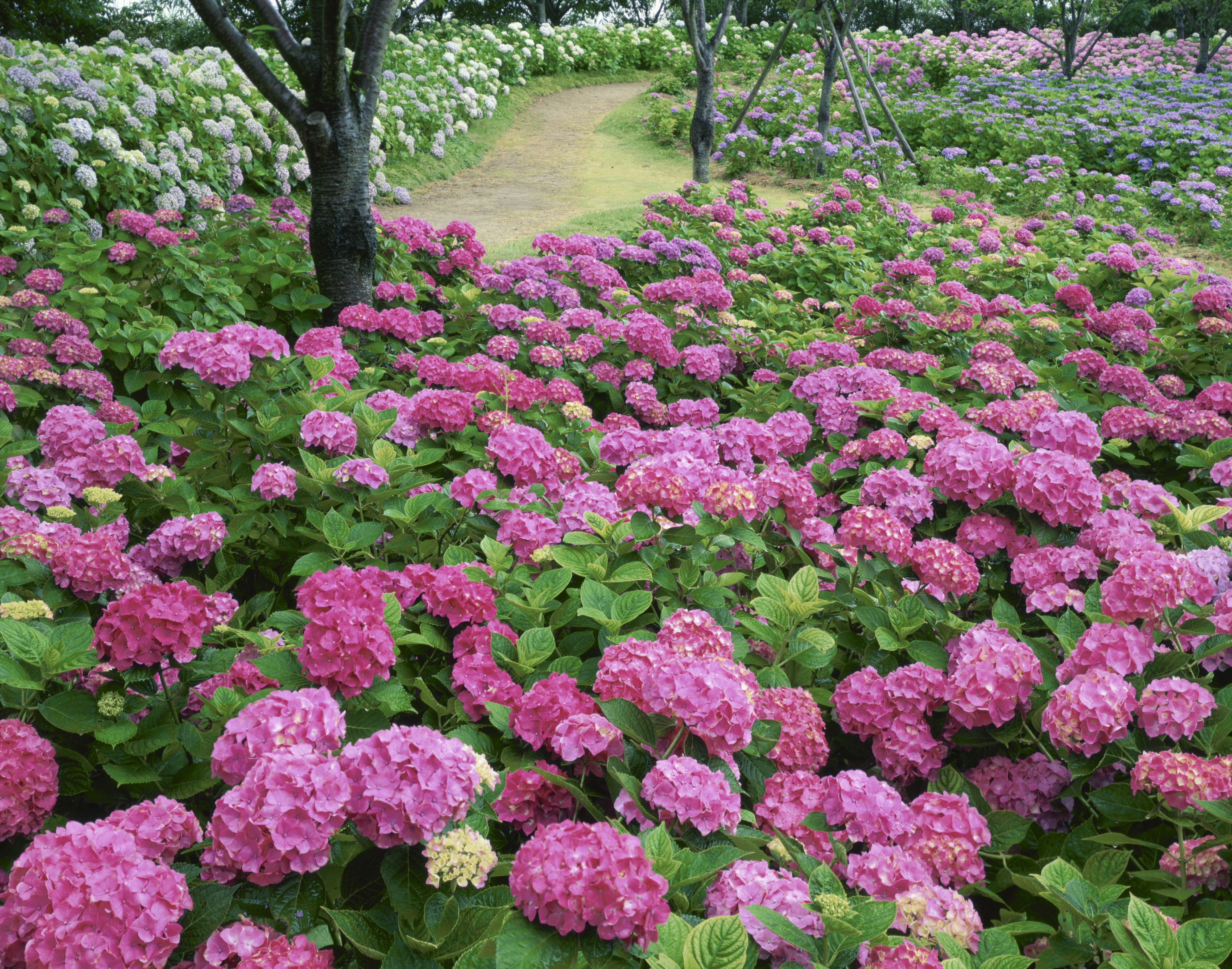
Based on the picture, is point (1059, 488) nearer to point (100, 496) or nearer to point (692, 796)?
point (692, 796)

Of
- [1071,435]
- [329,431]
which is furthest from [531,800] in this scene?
[1071,435]

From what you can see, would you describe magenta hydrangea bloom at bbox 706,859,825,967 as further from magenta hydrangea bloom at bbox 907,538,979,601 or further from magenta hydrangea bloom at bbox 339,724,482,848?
magenta hydrangea bloom at bbox 907,538,979,601

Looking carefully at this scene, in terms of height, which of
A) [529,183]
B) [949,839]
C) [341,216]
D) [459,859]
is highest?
[341,216]

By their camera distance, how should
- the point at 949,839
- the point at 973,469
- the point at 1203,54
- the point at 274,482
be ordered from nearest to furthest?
the point at 949,839 < the point at 274,482 < the point at 973,469 < the point at 1203,54

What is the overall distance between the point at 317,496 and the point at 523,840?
135cm

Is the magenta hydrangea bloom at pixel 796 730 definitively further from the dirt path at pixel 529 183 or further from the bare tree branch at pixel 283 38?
the dirt path at pixel 529 183

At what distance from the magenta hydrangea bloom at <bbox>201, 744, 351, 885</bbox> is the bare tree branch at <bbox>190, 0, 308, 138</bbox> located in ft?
13.5

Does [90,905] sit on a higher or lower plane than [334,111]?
lower

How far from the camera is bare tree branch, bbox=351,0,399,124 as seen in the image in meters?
4.46

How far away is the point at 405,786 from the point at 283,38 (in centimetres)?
432

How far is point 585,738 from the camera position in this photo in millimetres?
1539

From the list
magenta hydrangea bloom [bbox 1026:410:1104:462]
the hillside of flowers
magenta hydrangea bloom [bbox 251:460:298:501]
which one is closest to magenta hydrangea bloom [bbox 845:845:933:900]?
magenta hydrangea bloom [bbox 1026:410:1104:462]

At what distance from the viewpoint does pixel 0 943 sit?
112cm

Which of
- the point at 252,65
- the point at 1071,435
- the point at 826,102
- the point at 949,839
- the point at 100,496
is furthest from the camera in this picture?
the point at 826,102
